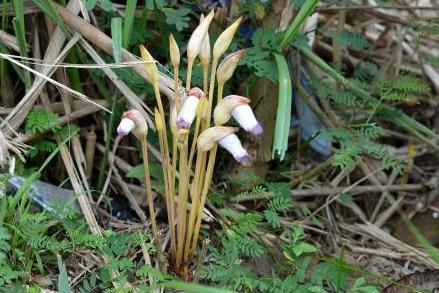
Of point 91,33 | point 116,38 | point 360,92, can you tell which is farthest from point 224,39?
point 360,92

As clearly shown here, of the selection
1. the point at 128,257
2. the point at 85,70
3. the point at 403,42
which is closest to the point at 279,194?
the point at 128,257

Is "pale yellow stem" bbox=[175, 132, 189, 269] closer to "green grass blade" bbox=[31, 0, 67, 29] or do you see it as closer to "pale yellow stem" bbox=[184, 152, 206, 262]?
"pale yellow stem" bbox=[184, 152, 206, 262]

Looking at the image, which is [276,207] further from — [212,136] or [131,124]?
[131,124]

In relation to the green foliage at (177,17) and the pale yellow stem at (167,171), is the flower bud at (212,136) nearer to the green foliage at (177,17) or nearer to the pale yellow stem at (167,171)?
the pale yellow stem at (167,171)

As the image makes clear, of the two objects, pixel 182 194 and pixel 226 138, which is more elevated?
pixel 226 138

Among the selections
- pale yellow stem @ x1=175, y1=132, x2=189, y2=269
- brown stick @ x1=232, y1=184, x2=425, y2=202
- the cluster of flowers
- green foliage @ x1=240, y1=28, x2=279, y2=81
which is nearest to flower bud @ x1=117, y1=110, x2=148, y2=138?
the cluster of flowers

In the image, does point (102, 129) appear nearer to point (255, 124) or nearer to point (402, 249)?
point (255, 124)
